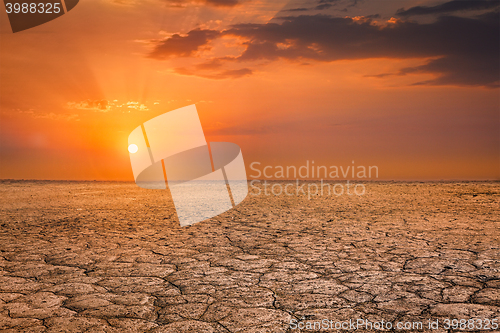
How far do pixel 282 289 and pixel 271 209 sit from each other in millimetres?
4077

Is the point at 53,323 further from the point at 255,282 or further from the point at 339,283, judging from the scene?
the point at 339,283

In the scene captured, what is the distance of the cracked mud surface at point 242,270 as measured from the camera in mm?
2193

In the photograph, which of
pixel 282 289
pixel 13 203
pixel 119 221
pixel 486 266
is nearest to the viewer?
pixel 282 289

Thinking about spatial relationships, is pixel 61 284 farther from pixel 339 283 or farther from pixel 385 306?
pixel 385 306

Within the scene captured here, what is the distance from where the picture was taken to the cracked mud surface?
2193mm

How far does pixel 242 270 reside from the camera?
3055 mm

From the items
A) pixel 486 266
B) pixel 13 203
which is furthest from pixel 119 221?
pixel 486 266

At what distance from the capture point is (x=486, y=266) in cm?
304

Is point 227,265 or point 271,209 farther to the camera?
point 271,209

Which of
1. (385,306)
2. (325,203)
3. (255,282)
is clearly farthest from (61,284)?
(325,203)

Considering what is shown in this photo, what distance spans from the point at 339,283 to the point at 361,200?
17.6ft

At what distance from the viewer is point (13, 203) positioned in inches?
288

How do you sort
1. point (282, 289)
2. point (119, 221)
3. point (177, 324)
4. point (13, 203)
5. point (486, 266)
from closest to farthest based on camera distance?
point (177, 324), point (282, 289), point (486, 266), point (119, 221), point (13, 203)

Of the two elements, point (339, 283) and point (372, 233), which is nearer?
point (339, 283)
